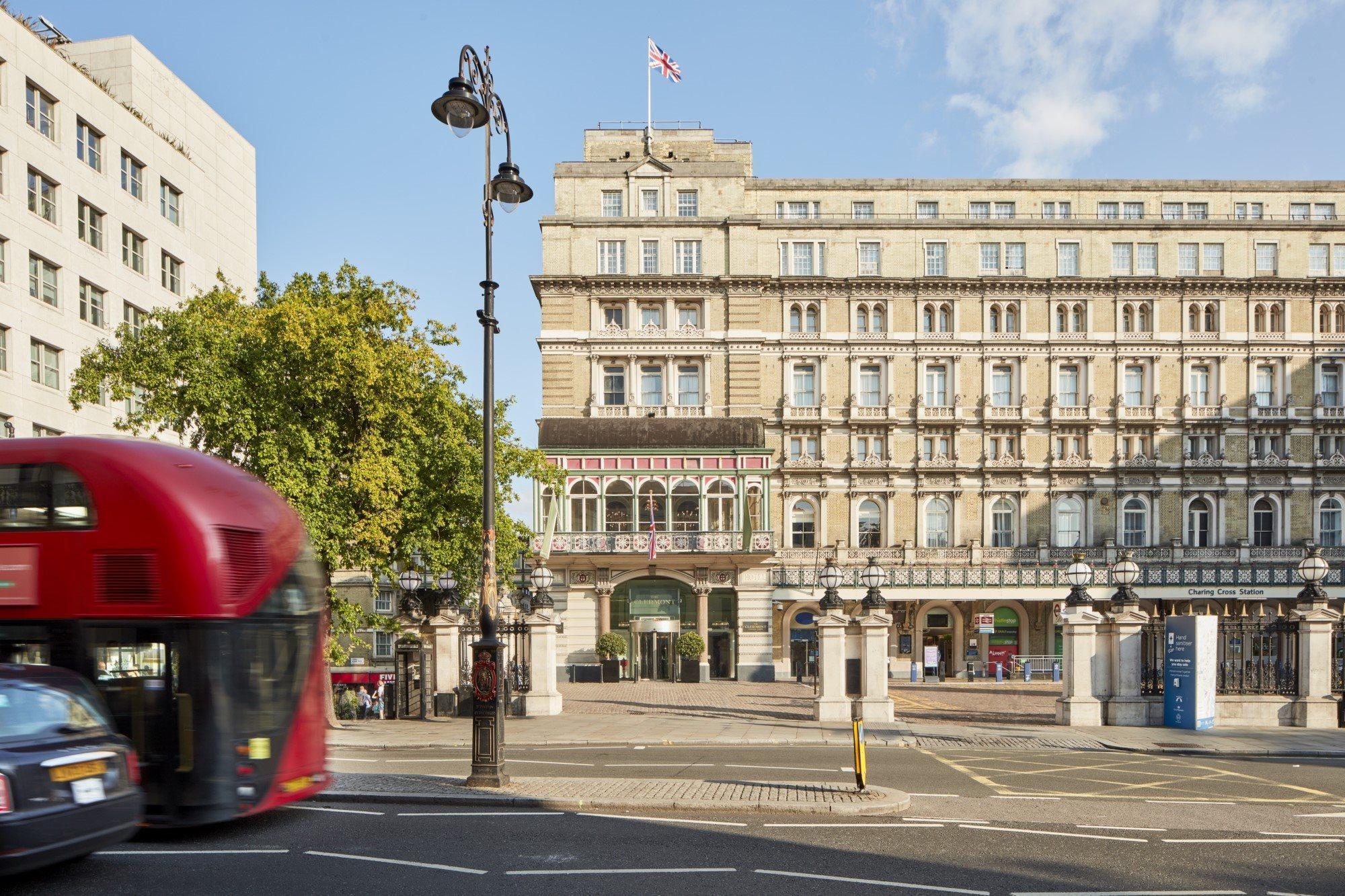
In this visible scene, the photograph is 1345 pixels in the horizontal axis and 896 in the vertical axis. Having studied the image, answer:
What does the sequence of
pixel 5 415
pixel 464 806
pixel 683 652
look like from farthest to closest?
pixel 683 652 < pixel 5 415 < pixel 464 806

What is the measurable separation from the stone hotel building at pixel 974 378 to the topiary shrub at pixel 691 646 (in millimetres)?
5690

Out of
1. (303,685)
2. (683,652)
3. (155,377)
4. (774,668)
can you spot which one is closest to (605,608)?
(683,652)

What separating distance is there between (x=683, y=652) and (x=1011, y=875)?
34705mm

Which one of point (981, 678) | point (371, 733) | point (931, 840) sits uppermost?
point (931, 840)

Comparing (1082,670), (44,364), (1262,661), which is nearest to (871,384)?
(1262,661)

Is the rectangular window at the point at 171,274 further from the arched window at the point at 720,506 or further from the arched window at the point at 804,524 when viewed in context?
the arched window at the point at 804,524

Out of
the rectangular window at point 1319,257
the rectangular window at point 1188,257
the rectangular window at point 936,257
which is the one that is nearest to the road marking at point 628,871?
the rectangular window at point 936,257

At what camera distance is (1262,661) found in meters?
26.5

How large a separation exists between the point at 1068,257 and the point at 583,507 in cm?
2794

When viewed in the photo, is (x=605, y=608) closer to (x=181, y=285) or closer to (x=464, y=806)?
(x=181, y=285)

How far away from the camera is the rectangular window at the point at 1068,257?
171ft

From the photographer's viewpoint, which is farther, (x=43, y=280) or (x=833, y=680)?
(x=43, y=280)

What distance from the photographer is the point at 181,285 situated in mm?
50000

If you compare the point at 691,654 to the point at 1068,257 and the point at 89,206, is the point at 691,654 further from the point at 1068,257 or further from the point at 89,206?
the point at 89,206
